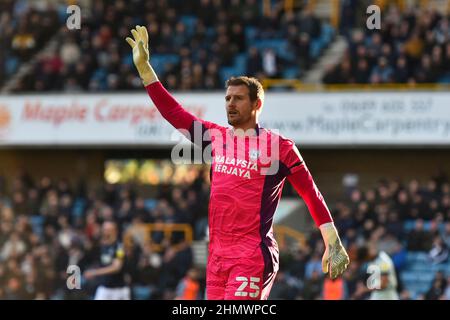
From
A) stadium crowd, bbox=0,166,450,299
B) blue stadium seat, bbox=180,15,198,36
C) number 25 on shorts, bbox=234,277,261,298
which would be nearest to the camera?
number 25 on shorts, bbox=234,277,261,298

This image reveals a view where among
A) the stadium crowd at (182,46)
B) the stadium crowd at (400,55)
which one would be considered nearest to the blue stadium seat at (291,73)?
the stadium crowd at (182,46)

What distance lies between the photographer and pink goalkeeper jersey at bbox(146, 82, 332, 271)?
734cm

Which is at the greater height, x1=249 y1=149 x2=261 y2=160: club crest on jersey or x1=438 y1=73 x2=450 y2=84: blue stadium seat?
x1=438 y1=73 x2=450 y2=84: blue stadium seat

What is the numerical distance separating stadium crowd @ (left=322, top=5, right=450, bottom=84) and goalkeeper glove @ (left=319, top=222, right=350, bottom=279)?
14.4 meters

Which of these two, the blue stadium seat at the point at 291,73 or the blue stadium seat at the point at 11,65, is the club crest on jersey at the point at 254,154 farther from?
the blue stadium seat at the point at 11,65

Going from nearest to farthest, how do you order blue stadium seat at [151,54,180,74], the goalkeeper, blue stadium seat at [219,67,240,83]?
the goalkeeper, blue stadium seat at [219,67,240,83], blue stadium seat at [151,54,180,74]

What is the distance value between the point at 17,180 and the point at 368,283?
10.1 m

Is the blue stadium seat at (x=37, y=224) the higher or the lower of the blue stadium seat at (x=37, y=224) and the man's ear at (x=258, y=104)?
the lower

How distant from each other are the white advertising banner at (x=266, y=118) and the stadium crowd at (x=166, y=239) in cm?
109

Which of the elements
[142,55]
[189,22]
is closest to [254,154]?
[142,55]

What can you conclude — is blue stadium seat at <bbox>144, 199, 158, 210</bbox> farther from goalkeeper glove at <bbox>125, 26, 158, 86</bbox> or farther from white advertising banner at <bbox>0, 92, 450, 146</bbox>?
goalkeeper glove at <bbox>125, 26, 158, 86</bbox>

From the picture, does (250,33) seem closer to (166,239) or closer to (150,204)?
(150,204)

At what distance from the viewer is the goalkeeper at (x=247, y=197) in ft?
23.9

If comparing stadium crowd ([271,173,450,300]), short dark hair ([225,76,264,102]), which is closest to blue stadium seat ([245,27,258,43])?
stadium crowd ([271,173,450,300])
